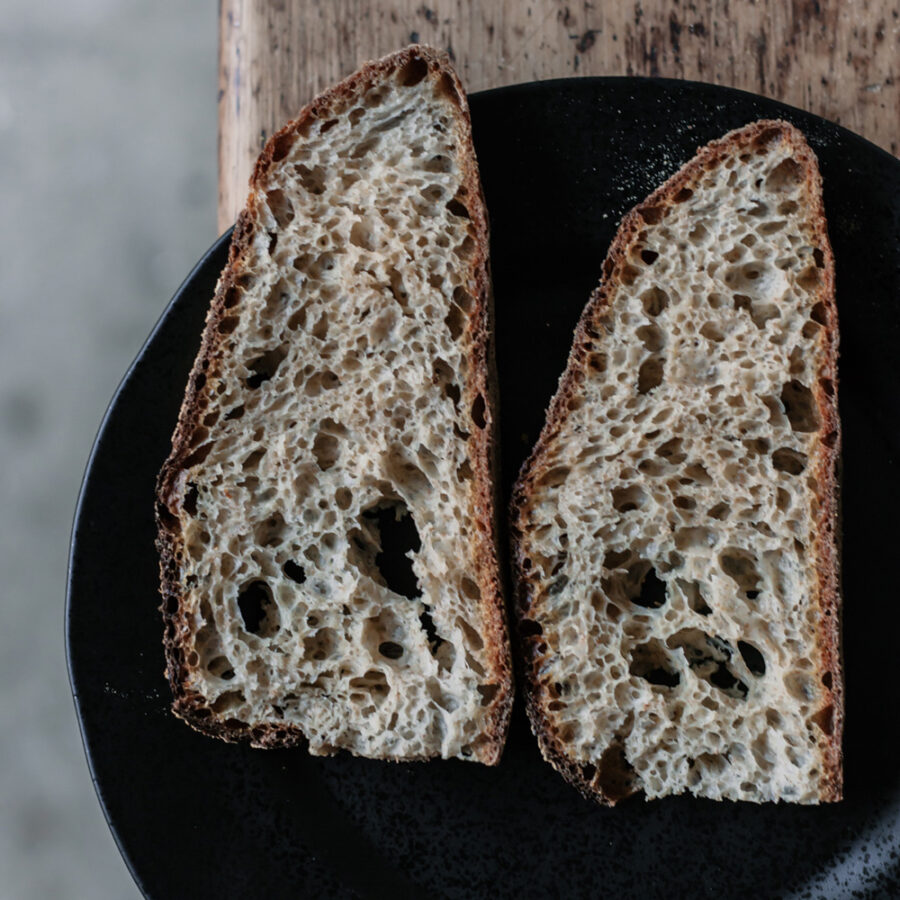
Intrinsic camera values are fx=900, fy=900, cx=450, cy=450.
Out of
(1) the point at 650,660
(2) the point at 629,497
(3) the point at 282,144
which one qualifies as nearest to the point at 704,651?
(1) the point at 650,660

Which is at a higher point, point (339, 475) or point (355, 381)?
point (355, 381)

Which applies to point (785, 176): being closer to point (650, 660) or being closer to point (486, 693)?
point (650, 660)

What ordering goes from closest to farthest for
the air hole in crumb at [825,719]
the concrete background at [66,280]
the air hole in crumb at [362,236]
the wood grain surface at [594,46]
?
the air hole in crumb at [825,719]
the air hole in crumb at [362,236]
the wood grain surface at [594,46]
the concrete background at [66,280]

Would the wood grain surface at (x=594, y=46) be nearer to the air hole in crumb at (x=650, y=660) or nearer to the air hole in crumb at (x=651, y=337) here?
the air hole in crumb at (x=651, y=337)

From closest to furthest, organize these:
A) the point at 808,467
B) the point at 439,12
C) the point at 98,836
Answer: the point at 808,467, the point at 439,12, the point at 98,836

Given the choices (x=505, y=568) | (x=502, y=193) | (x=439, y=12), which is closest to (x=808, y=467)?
(x=505, y=568)

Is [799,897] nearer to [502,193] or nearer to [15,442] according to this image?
[502,193]

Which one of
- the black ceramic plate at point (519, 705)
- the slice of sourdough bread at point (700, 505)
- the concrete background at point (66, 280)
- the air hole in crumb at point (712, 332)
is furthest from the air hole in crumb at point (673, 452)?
the concrete background at point (66, 280)
